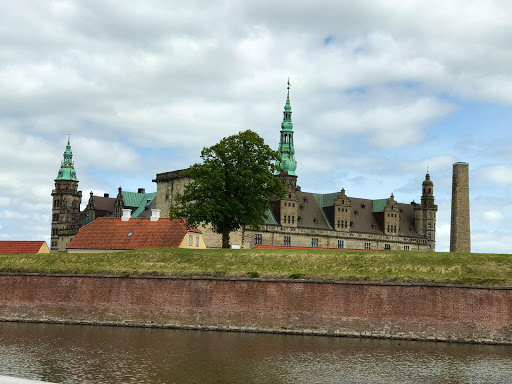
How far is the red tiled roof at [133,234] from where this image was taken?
52.8 metres

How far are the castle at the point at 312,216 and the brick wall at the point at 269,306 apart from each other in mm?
35453

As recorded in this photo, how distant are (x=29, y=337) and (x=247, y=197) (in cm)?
2396

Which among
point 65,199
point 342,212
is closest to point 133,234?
point 342,212

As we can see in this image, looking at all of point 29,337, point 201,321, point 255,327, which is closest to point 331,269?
point 255,327

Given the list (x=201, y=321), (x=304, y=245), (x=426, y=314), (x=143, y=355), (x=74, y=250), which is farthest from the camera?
(x=304, y=245)

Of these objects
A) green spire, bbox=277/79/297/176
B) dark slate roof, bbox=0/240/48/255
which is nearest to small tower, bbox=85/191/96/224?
green spire, bbox=277/79/297/176

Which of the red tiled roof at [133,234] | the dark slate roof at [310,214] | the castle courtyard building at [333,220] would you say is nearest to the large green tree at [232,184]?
the red tiled roof at [133,234]

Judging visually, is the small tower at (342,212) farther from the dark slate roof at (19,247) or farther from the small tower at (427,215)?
the dark slate roof at (19,247)

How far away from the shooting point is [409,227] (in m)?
99.6

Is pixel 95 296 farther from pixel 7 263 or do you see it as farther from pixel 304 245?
pixel 304 245

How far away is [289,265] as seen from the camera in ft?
139

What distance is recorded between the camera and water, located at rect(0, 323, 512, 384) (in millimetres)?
24234

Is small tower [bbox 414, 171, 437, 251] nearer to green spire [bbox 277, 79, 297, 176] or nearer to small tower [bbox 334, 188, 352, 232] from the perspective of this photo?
small tower [bbox 334, 188, 352, 232]

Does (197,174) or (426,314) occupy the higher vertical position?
(197,174)
